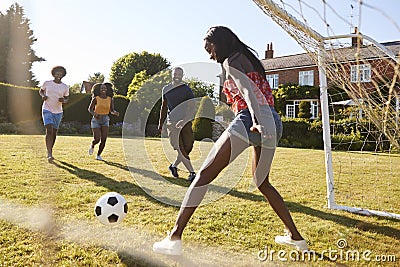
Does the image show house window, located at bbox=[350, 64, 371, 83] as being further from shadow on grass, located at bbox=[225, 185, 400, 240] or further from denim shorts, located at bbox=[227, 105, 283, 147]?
shadow on grass, located at bbox=[225, 185, 400, 240]

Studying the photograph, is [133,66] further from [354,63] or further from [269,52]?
[354,63]

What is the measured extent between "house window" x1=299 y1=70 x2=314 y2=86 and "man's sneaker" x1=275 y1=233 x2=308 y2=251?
2826cm

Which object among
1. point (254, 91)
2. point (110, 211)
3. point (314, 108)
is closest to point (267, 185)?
point (254, 91)

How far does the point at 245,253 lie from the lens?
2730 mm

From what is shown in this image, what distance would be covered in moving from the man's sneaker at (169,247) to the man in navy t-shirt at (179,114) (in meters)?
2.98

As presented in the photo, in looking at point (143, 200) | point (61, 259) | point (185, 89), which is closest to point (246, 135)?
point (61, 259)

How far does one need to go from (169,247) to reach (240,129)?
38.1 inches

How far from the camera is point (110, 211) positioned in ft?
10.2

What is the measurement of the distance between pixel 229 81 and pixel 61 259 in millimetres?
1693

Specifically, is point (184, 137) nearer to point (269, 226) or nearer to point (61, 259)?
point (269, 226)

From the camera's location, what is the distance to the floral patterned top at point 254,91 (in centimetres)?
271

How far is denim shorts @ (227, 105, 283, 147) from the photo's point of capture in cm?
264

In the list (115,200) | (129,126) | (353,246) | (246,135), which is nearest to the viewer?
(246,135)

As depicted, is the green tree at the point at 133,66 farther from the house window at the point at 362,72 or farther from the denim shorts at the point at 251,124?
the house window at the point at 362,72
